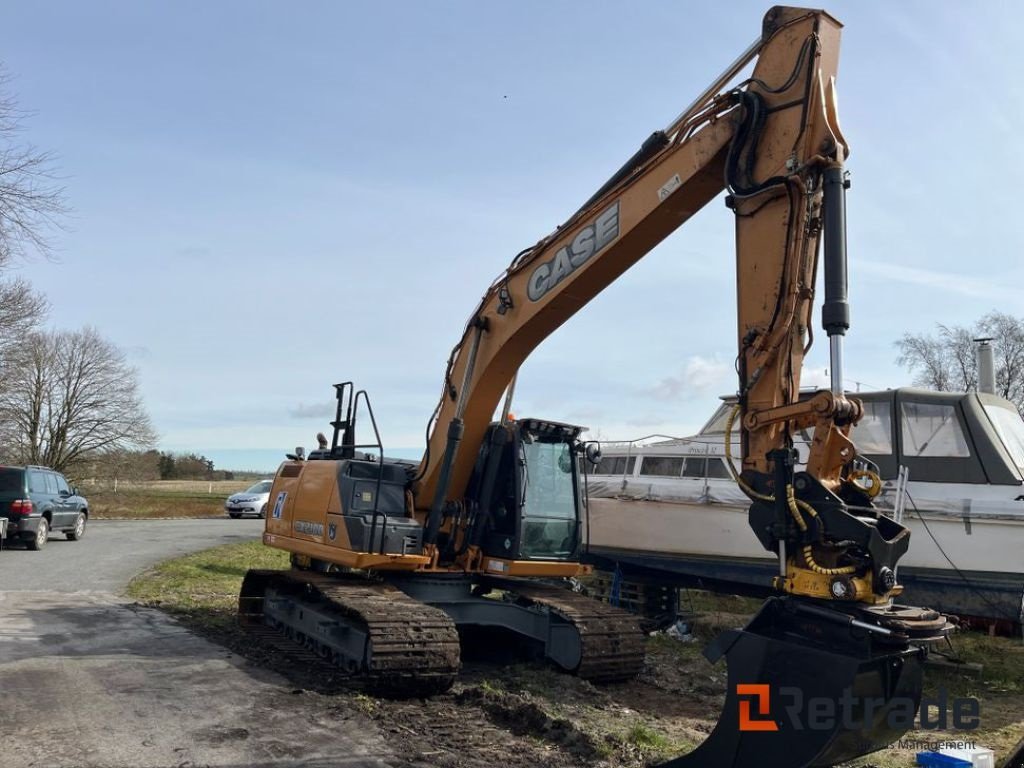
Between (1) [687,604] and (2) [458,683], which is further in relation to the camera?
(1) [687,604]

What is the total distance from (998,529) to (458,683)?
17.3 feet

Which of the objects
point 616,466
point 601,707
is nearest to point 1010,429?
point 616,466

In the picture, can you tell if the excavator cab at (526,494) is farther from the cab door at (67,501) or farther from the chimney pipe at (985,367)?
the cab door at (67,501)

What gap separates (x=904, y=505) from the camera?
9.14 m

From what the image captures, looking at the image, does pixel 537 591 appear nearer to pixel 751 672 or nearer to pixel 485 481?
pixel 485 481

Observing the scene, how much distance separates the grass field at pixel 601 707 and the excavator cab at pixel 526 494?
3.68ft

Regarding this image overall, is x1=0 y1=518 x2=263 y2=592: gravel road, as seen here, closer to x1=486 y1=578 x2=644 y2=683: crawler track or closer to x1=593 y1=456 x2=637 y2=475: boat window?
x1=593 y1=456 x2=637 y2=475: boat window

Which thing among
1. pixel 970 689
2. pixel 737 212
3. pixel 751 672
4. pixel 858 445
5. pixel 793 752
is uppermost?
pixel 737 212

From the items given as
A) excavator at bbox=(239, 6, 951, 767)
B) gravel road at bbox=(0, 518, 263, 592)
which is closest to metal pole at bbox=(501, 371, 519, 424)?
excavator at bbox=(239, 6, 951, 767)

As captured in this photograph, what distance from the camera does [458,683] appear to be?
762 cm

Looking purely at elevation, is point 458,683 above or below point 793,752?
below

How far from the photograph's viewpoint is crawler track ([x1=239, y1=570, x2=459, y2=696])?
22.0ft

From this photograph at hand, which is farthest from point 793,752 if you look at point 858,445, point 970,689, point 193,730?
point 858,445

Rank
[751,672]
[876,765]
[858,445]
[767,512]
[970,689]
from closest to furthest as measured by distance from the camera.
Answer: [751,672], [767,512], [876,765], [970,689], [858,445]
